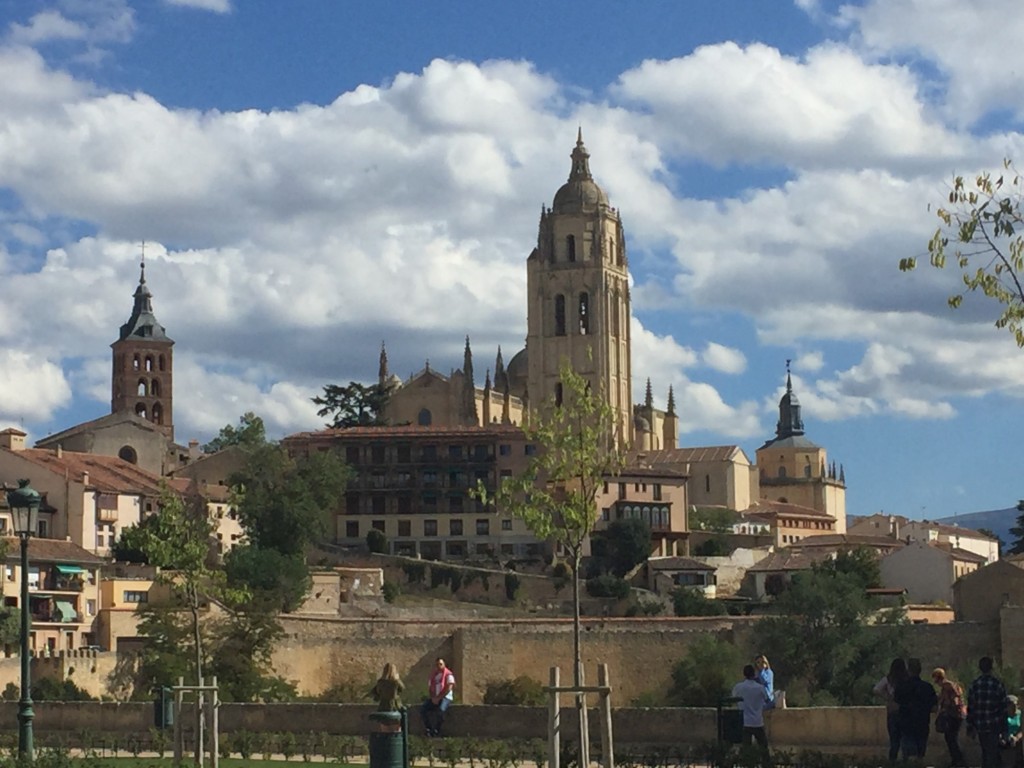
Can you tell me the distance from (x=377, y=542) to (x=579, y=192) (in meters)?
41.6

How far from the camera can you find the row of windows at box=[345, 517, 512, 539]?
336 feet

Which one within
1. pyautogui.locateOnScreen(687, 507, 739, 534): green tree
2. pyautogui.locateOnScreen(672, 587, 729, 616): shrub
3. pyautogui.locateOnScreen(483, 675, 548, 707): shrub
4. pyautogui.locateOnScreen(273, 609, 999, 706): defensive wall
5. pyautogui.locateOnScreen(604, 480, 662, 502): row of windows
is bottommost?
pyautogui.locateOnScreen(483, 675, 548, 707): shrub

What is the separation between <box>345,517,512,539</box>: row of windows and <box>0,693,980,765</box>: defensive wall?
67.5 metres

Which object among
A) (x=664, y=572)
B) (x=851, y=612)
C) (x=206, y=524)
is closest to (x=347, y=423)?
(x=664, y=572)

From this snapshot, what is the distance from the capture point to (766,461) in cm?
16125

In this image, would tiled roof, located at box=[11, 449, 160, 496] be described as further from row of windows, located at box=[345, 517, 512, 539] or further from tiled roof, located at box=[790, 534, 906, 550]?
tiled roof, located at box=[790, 534, 906, 550]

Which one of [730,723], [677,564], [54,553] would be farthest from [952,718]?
[677,564]

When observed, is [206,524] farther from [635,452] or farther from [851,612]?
[635,452]

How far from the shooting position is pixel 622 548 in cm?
9712

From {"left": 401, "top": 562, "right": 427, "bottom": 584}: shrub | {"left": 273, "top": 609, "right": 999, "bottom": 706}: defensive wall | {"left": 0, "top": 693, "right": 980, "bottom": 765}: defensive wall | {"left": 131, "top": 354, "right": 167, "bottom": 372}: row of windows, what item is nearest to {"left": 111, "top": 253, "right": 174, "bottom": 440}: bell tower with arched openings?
{"left": 131, "top": 354, "right": 167, "bottom": 372}: row of windows

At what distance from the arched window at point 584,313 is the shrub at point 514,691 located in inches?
2548

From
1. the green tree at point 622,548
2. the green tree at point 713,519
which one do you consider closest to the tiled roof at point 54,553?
the green tree at point 622,548

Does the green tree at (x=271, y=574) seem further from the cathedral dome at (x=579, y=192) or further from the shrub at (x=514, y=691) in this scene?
the cathedral dome at (x=579, y=192)

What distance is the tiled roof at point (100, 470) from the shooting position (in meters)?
86.3
